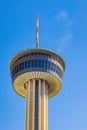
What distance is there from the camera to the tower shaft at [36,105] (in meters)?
104

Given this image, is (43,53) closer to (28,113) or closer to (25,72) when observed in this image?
(25,72)

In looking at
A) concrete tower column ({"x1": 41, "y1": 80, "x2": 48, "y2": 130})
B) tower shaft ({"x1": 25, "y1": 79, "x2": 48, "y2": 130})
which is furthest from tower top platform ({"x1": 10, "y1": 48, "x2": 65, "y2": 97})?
concrete tower column ({"x1": 41, "y1": 80, "x2": 48, "y2": 130})

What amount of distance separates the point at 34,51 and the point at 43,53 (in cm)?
330

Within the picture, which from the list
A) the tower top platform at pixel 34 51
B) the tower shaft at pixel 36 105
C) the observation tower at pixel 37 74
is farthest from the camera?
the tower top platform at pixel 34 51

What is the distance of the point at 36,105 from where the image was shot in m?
108

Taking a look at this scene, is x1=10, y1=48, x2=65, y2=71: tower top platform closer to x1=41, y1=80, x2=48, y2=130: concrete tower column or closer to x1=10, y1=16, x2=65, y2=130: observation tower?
x1=10, y1=16, x2=65, y2=130: observation tower

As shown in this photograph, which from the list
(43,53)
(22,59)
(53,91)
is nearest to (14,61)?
(22,59)

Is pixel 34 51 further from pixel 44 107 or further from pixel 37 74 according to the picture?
pixel 44 107

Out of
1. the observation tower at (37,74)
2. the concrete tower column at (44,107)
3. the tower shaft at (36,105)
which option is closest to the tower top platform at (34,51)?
the observation tower at (37,74)

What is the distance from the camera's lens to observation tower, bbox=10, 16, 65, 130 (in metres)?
108

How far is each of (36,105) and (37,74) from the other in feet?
37.0

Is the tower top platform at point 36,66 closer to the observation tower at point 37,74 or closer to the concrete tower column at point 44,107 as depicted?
the observation tower at point 37,74

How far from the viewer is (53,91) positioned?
122 m

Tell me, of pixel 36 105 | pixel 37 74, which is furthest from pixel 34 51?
pixel 36 105
